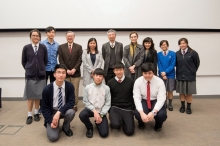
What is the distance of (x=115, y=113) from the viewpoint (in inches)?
102

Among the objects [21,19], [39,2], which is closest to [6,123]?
[21,19]

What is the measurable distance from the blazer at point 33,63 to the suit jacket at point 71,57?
403mm

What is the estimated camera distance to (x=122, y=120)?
2592 millimetres

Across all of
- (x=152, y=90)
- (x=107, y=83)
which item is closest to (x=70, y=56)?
(x=107, y=83)

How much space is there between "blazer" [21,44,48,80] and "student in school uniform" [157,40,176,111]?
197cm

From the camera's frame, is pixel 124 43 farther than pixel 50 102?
Yes

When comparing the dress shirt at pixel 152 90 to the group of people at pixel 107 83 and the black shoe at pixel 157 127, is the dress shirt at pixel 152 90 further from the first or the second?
the black shoe at pixel 157 127

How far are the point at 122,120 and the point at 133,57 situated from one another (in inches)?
44.2

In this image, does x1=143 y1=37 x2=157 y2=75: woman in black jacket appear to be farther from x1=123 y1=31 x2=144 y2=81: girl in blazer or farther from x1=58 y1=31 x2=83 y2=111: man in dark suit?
x1=58 y1=31 x2=83 y2=111: man in dark suit

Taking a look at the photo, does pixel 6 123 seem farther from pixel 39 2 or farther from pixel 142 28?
pixel 142 28

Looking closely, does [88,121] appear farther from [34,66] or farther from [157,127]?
[34,66]

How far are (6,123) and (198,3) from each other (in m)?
4.12

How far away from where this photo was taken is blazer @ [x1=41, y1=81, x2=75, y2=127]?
240 centimetres

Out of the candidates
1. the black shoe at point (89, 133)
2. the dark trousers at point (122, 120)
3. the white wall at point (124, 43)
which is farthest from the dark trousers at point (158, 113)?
the white wall at point (124, 43)
